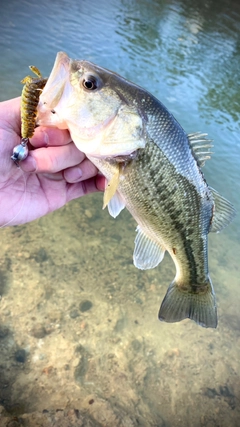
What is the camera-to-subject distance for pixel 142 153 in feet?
6.15

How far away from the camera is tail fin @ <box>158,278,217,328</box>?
2.41 metres

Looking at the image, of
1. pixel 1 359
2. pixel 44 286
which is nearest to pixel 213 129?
pixel 44 286

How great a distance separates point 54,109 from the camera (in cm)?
170

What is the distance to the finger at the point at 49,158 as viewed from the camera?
1882 mm

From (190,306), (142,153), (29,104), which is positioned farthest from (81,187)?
(190,306)

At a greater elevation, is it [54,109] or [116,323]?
[54,109]

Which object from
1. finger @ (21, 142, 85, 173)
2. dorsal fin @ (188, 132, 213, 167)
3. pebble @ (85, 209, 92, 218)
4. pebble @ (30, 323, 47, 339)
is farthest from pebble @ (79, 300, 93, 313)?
dorsal fin @ (188, 132, 213, 167)

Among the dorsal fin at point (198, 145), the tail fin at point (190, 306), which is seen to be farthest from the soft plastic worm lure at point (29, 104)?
the tail fin at point (190, 306)

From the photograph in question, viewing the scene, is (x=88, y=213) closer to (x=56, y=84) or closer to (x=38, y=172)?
(x=38, y=172)

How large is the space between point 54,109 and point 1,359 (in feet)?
9.17

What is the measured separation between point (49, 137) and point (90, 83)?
15.0 inches

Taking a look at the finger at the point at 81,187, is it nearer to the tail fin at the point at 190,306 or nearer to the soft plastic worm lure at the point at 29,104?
the soft plastic worm lure at the point at 29,104

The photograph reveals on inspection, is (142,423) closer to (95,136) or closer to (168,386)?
(168,386)

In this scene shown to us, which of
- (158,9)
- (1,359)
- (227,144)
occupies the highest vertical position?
(158,9)
